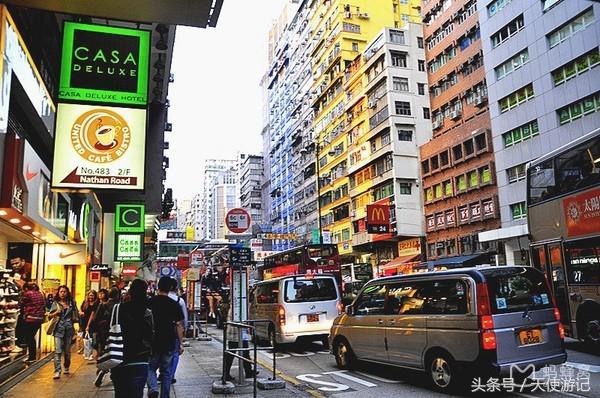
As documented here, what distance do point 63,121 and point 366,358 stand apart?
21.6ft

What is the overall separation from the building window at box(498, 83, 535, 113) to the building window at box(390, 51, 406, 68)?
15.8 m

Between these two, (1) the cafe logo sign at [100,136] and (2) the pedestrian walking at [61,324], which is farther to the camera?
(2) the pedestrian walking at [61,324]

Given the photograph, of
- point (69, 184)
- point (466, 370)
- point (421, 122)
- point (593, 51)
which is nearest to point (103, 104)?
point (69, 184)

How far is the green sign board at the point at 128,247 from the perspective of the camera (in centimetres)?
2377

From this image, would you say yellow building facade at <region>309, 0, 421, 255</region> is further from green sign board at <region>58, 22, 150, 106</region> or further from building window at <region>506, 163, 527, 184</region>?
green sign board at <region>58, 22, 150, 106</region>

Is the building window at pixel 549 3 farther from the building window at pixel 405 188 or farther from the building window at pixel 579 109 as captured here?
the building window at pixel 405 188

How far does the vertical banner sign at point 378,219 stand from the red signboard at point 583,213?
3161cm

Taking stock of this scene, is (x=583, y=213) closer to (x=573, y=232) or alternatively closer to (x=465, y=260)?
(x=573, y=232)

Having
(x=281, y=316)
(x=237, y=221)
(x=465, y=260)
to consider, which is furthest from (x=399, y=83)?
(x=237, y=221)

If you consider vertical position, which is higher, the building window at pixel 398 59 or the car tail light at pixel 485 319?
the building window at pixel 398 59

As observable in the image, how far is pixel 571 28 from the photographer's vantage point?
103 ft

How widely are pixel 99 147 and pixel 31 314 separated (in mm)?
4765

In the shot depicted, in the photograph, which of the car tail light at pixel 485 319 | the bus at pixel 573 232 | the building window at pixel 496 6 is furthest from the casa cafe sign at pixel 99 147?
the building window at pixel 496 6

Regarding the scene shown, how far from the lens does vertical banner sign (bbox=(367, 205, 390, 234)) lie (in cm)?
4356
